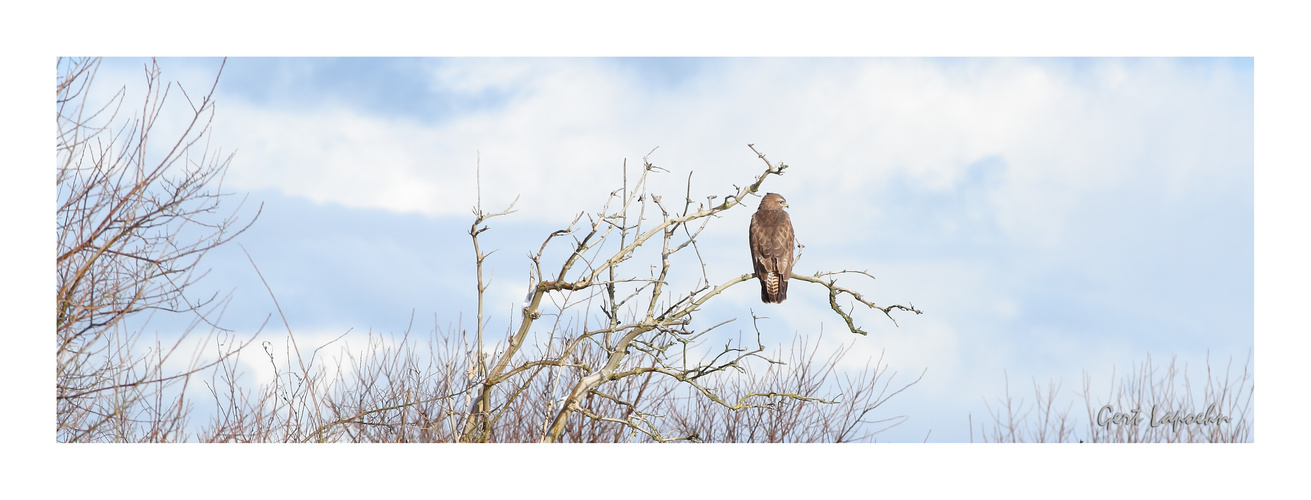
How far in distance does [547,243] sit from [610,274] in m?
0.47

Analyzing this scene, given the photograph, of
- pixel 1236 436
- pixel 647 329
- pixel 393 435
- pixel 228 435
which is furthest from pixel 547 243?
pixel 1236 436

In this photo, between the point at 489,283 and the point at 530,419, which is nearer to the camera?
the point at 489,283

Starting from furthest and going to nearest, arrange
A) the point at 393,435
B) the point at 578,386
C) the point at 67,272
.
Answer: the point at 393,435 < the point at 578,386 < the point at 67,272

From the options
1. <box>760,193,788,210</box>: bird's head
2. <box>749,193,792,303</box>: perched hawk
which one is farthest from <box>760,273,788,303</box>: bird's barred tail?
<box>760,193,788,210</box>: bird's head

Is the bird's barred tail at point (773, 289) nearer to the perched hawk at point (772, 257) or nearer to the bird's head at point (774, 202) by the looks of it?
the perched hawk at point (772, 257)

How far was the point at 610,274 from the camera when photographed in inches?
248

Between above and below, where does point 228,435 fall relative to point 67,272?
below

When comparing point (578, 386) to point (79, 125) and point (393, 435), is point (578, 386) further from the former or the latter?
point (79, 125)

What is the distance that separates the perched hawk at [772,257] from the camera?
7.31m

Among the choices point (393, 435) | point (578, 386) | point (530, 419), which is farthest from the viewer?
point (530, 419)

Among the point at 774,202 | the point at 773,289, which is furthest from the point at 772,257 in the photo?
the point at 774,202

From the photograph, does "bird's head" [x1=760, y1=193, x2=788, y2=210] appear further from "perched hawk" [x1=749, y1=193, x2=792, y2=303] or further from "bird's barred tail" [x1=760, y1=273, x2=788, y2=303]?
"bird's barred tail" [x1=760, y1=273, x2=788, y2=303]

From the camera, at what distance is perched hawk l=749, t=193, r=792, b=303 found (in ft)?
24.0

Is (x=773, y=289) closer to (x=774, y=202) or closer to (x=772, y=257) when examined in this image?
(x=772, y=257)
